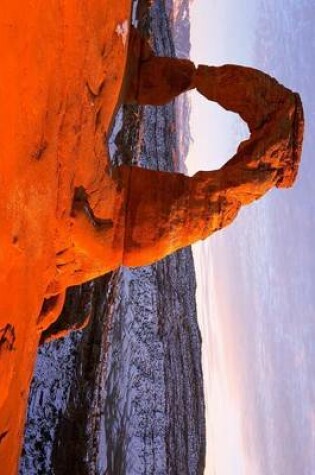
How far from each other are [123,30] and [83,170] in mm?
1157

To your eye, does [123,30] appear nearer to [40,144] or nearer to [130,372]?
[40,144]

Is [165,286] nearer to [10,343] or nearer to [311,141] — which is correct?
[10,343]

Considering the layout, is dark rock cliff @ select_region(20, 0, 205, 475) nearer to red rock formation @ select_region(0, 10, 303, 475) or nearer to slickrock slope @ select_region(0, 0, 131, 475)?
red rock formation @ select_region(0, 10, 303, 475)

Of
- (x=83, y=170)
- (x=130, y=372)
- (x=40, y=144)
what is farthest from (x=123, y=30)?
(x=130, y=372)

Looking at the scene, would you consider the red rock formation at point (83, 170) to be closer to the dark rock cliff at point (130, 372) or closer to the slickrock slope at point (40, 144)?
the slickrock slope at point (40, 144)

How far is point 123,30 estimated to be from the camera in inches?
148

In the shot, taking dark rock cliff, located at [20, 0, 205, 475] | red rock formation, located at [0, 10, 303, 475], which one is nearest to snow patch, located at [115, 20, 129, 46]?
red rock formation, located at [0, 10, 303, 475]

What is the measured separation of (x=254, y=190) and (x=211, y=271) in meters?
23.7

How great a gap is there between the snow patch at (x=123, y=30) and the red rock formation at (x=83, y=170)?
0.02m

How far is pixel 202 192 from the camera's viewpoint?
3783 mm

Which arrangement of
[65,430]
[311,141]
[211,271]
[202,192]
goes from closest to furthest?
[202,192] < [65,430] < [311,141] < [211,271]

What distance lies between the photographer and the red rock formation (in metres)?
2.33

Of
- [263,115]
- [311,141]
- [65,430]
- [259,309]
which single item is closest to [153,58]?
[263,115]

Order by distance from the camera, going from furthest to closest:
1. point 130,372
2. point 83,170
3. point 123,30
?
point 130,372 → point 123,30 → point 83,170
